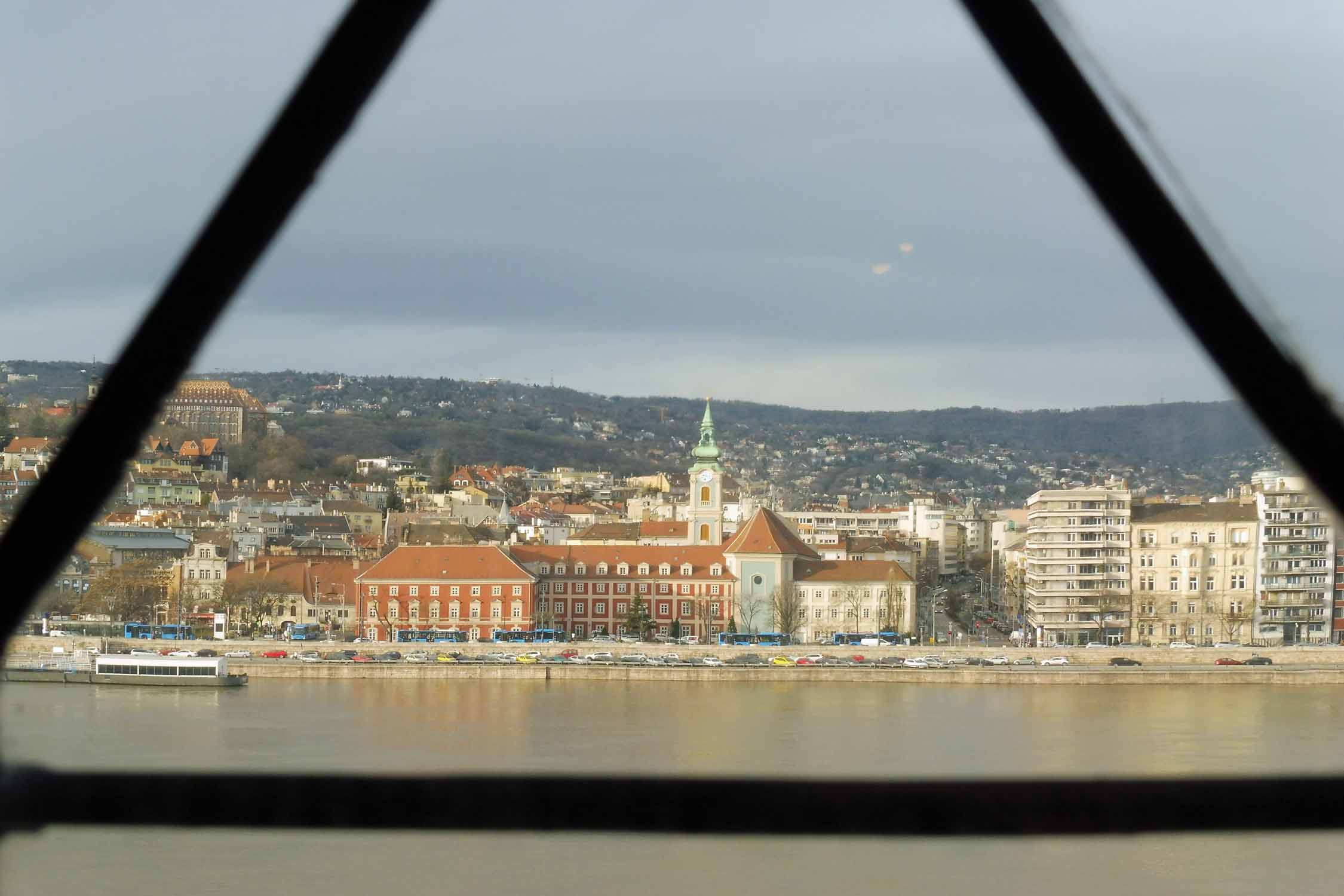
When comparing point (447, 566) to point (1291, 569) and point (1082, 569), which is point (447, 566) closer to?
point (1082, 569)

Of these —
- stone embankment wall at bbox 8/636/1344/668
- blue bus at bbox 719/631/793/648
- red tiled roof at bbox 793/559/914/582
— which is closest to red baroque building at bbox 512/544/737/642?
blue bus at bbox 719/631/793/648

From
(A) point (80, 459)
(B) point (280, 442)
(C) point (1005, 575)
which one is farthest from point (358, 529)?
(A) point (80, 459)

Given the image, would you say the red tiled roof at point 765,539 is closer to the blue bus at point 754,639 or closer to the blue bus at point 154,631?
the blue bus at point 754,639

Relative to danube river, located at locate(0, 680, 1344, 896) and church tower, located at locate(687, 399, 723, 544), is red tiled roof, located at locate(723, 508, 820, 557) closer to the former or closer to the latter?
church tower, located at locate(687, 399, 723, 544)

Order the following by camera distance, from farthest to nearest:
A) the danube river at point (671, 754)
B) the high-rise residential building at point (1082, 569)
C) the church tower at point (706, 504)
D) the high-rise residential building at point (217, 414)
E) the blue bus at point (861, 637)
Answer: the high-rise residential building at point (217, 414) → the church tower at point (706, 504) → the high-rise residential building at point (1082, 569) → the blue bus at point (861, 637) → the danube river at point (671, 754)

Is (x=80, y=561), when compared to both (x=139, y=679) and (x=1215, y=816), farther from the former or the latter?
(x=1215, y=816)

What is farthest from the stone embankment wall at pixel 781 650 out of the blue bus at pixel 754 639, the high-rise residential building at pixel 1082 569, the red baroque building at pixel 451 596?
the high-rise residential building at pixel 1082 569

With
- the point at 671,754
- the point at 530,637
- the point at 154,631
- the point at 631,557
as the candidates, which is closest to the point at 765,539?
the point at 631,557
